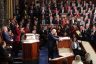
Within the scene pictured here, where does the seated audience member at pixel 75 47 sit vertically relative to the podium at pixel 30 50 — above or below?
below

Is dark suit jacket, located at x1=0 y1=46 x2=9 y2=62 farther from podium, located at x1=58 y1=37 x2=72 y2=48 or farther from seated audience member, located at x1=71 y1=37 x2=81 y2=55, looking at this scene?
seated audience member, located at x1=71 y1=37 x2=81 y2=55

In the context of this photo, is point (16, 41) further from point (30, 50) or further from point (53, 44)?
point (30, 50)

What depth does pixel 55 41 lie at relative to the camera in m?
16.0

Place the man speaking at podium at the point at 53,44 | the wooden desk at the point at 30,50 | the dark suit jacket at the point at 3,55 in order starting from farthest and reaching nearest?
1. the man speaking at podium at the point at 53,44
2. the wooden desk at the point at 30,50
3. the dark suit jacket at the point at 3,55

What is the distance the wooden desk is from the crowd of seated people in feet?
13.7

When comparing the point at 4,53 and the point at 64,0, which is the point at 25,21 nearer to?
the point at 64,0

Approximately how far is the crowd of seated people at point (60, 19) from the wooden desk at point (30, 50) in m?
4.17

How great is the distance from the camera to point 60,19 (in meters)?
24.5

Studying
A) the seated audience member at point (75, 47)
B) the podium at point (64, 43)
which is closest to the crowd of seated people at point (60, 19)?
the seated audience member at point (75, 47)

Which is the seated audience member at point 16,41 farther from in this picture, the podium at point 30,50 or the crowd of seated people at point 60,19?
the podium at point 30,50

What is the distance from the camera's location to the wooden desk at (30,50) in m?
13.0

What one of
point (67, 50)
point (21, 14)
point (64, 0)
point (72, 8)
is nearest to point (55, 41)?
point (67, 50)

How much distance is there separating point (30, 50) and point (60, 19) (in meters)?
11.7

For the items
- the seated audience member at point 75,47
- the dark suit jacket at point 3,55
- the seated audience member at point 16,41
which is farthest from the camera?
the seated audience member at point 75,47
